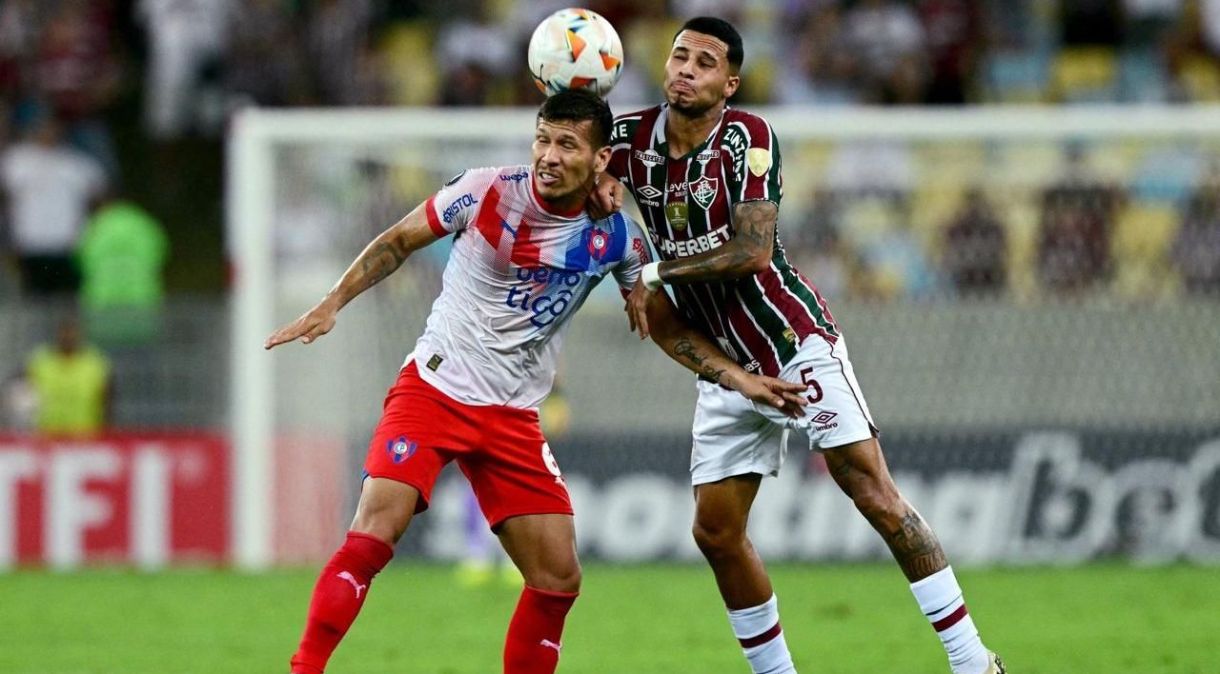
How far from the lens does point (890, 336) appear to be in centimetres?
1571

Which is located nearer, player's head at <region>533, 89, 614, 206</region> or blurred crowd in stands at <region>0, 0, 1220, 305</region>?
player's head at <region>533, 89, 614, 206</region>

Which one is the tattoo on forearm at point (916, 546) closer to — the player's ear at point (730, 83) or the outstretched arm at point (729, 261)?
the outstretched arm at point (729, 261)

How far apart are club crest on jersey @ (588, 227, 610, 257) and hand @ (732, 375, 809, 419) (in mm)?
731

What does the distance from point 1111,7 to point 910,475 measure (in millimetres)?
6558

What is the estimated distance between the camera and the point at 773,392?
7.89 metres

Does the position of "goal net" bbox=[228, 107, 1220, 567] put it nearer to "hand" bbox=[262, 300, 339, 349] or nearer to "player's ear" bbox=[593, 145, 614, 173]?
"player's ear" bbox=[593, 145, 614, 173]

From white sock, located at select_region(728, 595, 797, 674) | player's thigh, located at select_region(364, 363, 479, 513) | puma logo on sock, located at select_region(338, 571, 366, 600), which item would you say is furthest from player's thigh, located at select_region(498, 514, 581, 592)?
white sock, located at select_region(728, 595, 797, 674)

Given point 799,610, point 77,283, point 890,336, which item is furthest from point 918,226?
point 77,283

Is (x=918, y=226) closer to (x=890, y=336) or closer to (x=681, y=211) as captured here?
(x=890, y=336)

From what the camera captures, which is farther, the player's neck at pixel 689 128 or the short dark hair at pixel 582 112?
the player's neck at pixel 689 128

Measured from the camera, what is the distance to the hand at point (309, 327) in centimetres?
742

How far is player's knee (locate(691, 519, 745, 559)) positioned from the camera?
321 inches

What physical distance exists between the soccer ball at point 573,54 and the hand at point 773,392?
126cm

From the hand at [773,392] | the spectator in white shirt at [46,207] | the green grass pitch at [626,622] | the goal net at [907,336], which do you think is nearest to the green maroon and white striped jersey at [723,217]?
the hand at [773,392]
